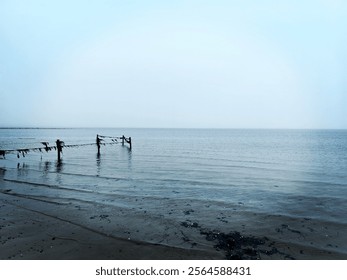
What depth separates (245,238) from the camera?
26.1 feet

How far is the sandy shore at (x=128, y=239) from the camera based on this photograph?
6840 millimetres

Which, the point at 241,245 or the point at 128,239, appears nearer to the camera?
the point at 241,245

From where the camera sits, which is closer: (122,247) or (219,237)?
(122,247)

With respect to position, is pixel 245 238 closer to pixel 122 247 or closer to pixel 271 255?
pixel 271 255

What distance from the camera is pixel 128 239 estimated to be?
25.4 feet

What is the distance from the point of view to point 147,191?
14.4 metres

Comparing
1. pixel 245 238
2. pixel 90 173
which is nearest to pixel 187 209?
pixel 245 238

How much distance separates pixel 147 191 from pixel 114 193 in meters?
1.89

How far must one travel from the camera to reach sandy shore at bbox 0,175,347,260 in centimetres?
684
